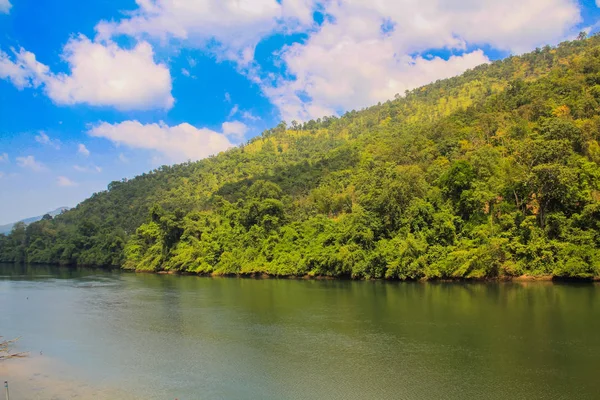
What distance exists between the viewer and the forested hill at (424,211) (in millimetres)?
39625

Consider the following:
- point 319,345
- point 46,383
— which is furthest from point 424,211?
point 46,383

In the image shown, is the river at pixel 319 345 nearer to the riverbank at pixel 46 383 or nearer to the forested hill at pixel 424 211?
the riverbank at pixel 46 383

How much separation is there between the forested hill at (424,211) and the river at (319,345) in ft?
18.3

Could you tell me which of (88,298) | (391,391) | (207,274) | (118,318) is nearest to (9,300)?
(88,298)

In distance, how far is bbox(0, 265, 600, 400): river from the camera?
16.0 meters

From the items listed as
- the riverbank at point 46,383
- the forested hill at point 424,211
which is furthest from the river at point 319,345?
the forested hill at point 424,211

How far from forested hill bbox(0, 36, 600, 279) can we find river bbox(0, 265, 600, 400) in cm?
556

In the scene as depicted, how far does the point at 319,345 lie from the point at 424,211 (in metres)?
28.2

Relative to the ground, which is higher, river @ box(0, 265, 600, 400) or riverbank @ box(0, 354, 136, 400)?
river @ box(0, 265, 600, 400)

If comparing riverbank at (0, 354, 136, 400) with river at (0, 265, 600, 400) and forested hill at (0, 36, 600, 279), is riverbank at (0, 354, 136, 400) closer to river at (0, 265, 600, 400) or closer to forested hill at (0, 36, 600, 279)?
river at (0, 265, 600, 400)

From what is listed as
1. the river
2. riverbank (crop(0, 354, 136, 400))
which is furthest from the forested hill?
riverbank (crop(0, 354, 136, 400))

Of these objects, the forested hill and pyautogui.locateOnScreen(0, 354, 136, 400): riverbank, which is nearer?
pyautogui.locateOnScreen(0, 354, 136, 400): riverbank

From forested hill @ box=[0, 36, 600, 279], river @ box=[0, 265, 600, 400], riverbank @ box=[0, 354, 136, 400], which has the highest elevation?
forested hill @ box=[0, 36, 600, 279]

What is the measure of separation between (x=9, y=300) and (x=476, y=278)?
4246 centimetres
